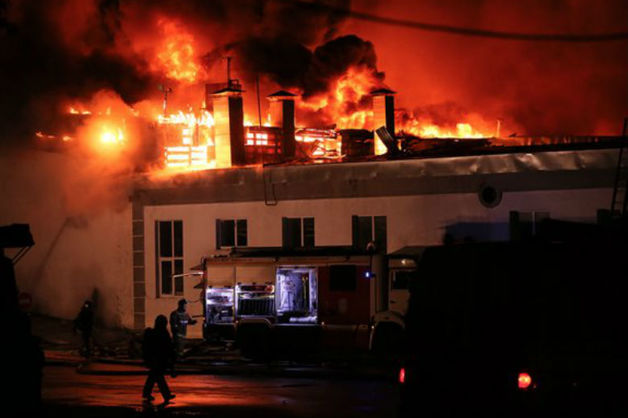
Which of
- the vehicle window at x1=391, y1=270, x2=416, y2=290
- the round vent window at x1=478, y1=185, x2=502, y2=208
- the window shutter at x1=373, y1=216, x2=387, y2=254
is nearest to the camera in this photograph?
the vehicle window at x1=391, y1=270, x2=416, y2=290

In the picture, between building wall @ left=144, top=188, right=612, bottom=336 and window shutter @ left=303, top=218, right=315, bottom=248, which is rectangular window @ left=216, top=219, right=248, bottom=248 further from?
window shutter @ left=303, top=218, right=315, bottom=248

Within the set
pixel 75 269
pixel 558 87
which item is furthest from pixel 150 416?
pixel 558 87

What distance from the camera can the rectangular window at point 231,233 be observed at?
90.5 feet

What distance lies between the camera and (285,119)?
102ft

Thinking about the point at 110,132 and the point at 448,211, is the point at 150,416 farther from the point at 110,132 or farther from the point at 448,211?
the point at 110,132

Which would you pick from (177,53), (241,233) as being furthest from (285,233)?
(177,53)

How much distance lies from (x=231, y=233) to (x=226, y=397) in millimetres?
11923

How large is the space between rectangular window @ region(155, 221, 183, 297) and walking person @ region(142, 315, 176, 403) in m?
12.4

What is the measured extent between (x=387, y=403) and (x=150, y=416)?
3.56 metres

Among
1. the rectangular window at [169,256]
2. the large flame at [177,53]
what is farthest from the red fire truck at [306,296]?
the large flame at [177,53]

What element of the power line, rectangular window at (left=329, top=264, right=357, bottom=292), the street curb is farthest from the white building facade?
the power line

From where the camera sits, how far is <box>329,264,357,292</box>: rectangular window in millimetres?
22172

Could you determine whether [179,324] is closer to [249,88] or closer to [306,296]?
[306,296]

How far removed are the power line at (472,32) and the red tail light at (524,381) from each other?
3485 centimetres
